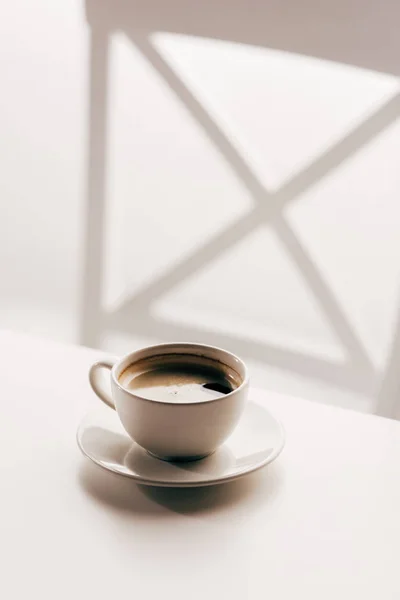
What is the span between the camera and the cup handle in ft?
1.71

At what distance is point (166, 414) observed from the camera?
461mm

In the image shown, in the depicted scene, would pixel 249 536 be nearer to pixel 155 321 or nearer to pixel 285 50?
pixel 285 50

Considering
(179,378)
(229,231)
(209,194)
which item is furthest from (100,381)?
(209,194)

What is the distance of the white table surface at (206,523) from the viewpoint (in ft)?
1.38

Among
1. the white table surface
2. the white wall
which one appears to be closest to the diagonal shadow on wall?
the white wall

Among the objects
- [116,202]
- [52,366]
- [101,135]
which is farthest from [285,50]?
[52,366]

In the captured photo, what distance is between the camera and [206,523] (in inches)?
18.2

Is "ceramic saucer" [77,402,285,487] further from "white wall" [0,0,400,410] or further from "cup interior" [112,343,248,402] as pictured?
"white wall" [0,0,400,410]

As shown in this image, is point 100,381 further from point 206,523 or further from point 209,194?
point 209,194

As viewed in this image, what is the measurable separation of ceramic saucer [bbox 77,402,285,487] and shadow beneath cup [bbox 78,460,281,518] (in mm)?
12

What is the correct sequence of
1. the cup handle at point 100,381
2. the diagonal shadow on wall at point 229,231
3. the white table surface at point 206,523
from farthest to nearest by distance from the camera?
the diagonal shadow on wall at point 229,231 < the cup handle at point 100,381 < the white table surface at point 206,523

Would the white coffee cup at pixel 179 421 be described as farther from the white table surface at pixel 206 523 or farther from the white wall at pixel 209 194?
the white wall at pixel 209 194

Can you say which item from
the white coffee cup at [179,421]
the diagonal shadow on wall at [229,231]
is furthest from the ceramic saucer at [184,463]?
the diagonal shadow on wall at [229,231]

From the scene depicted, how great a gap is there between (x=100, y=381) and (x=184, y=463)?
3.3 inches
